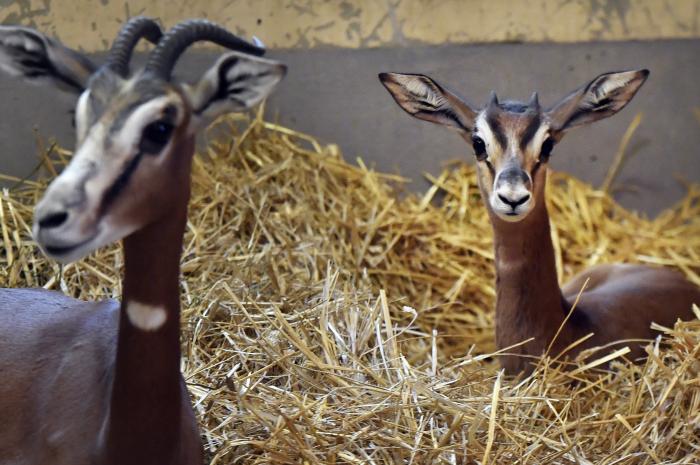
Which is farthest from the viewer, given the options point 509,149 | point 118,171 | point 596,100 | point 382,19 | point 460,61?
point 460,61

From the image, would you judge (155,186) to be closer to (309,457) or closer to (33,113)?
(309,457)

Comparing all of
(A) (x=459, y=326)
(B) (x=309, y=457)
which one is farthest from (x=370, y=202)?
(B) (x=309, y=457)

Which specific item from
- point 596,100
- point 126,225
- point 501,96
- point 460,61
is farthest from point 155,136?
point 501,96

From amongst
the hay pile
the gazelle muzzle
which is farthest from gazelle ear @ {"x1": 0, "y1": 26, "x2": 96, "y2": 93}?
the gazelle muzzle

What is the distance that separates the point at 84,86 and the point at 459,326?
2.74m

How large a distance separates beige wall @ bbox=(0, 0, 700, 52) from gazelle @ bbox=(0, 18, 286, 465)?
2616mm

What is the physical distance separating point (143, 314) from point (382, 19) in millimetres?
3496

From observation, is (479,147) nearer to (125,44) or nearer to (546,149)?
(546,149)

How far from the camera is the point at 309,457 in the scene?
105 inches

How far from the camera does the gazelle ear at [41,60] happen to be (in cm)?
231

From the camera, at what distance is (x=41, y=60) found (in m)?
2.35

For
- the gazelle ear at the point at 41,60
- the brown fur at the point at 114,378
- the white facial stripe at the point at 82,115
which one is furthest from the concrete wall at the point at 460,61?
the white facial stripe at the point at 82,115

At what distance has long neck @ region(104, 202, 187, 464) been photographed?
2.25 m

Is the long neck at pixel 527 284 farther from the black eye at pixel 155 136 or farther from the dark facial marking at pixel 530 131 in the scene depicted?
the black eye at pixel 155 136
